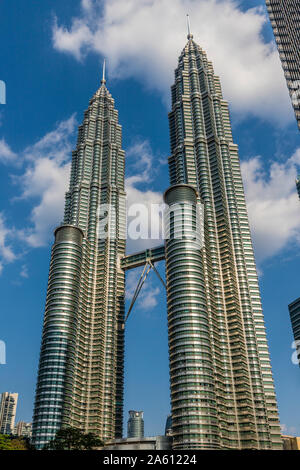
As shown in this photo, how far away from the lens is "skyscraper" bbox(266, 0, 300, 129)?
107 metres

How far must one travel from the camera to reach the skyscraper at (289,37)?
107 meters

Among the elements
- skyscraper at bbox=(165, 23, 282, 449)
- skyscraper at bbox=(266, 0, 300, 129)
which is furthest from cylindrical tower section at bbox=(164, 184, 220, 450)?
skyscraper at bbox=(266, 0, 300, 129)

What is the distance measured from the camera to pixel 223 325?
170625mm

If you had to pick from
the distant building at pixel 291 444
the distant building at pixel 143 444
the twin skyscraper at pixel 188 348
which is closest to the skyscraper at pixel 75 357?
the twin skyscraper at pixel 188 348

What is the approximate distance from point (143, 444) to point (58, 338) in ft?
165

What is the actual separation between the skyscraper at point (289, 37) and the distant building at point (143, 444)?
111001mm

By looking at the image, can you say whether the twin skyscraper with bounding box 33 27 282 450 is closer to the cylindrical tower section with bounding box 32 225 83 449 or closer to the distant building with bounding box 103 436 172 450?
the cylindrical tower section with bounding box 32 225 83 449

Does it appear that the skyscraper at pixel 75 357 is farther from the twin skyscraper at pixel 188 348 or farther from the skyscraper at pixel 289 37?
the skyscraper at pixel 289 37

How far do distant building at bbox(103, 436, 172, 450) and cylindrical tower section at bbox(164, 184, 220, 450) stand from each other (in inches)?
382

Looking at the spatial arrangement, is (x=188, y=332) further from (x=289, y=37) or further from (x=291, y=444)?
(x=289, y=37)

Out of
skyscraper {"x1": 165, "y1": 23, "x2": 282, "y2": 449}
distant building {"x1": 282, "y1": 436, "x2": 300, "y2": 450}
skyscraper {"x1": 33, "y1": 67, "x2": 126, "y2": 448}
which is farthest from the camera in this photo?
skyscraper {"x1": 33, "y1": 67, "x2": 126, "y2": 448}

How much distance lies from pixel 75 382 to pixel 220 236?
86434 millimetres
